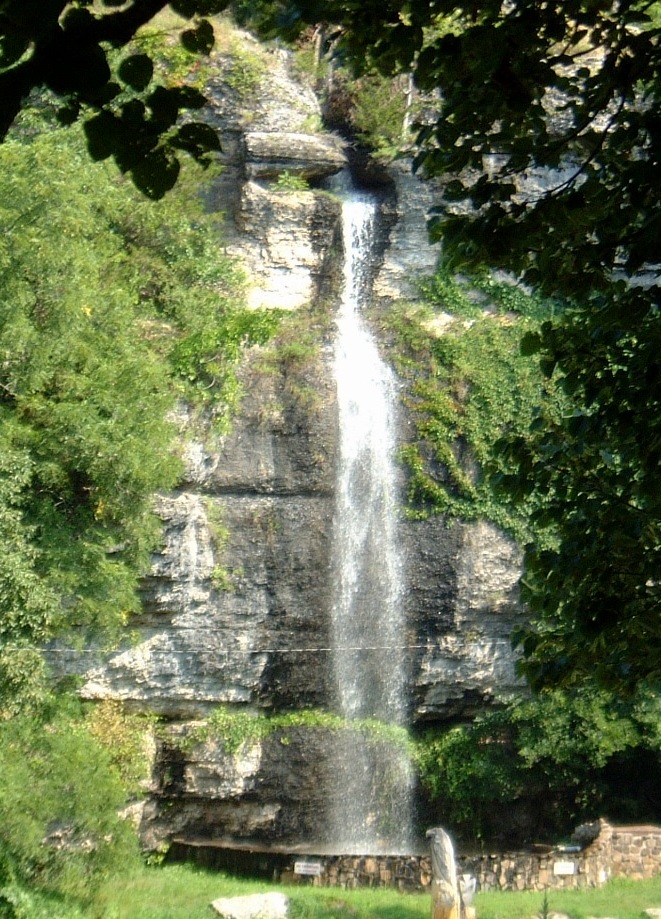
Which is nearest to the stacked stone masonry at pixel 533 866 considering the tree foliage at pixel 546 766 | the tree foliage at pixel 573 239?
the tree foliage at pixel 546 766

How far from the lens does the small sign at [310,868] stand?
16.2 meters

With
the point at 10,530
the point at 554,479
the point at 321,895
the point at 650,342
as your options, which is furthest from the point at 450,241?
the point at 321,895

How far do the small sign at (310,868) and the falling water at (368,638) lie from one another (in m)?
1.19

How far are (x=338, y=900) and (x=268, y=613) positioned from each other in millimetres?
4203

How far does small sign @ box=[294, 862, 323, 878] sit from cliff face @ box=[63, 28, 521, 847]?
95 cm

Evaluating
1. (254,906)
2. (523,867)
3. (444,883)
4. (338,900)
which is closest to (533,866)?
(523,867)

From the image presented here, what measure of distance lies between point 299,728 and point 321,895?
2657mm

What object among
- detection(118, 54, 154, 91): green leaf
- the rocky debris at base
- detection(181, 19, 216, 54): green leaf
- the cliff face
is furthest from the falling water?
detection(118, 54, 154, 91): green leaf

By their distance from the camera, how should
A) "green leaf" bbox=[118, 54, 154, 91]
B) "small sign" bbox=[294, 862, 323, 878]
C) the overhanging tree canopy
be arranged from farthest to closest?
1. "small sign" bbox=[294, 862, 323, 878]
2. the overhanging tree canopy
3. "green leaf" bbox=[118, 54, 154, 91]

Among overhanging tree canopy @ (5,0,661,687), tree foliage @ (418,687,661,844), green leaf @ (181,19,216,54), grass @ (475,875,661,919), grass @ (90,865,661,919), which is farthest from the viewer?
tree foliage @ (418,687,661,844)

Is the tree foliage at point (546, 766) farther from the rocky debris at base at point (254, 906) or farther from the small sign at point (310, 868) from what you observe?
the rocky debris at base at point (254, 906)

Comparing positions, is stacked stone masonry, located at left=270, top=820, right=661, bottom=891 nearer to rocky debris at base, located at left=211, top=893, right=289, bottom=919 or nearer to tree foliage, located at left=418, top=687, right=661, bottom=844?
tree foliage, located at left=418, top=687, right=661, bottom=844

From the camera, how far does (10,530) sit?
1288 cm

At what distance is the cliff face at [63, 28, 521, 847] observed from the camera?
16.7m
